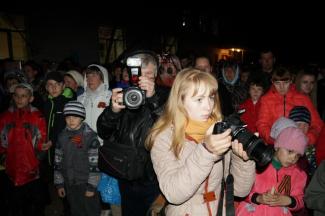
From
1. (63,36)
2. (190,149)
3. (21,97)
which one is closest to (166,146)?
(190,149)

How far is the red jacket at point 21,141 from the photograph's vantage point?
12.6 feet

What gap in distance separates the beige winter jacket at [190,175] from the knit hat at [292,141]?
935 mm

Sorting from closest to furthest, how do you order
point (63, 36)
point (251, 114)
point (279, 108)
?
1. point (279, 108)
2. point (251, 114)
3. point (63, 36)

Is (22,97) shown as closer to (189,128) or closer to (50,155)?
(50,155)

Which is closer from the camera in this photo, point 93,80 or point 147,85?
point 147,85

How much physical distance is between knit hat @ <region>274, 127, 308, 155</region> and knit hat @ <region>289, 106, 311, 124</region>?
711 millimetres

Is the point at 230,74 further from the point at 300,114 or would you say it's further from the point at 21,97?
the point at 21,97

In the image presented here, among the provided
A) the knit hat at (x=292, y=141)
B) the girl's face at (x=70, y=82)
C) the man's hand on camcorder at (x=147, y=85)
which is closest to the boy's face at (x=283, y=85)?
the knit hat at (x=292, y=141)

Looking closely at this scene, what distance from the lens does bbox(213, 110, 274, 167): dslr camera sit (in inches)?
64.1

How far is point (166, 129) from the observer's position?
207 centimetres

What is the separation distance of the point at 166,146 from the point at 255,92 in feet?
9.85

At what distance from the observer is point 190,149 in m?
1.96

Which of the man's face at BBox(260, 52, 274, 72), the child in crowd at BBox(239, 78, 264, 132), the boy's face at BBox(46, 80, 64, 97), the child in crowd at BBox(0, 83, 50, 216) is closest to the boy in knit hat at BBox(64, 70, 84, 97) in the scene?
the boy's face at BBox(46, 80, 64, 97)

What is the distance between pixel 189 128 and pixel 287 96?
2327 mm
